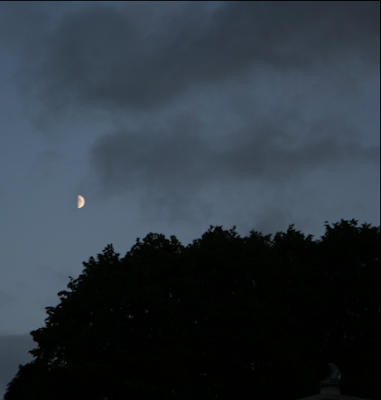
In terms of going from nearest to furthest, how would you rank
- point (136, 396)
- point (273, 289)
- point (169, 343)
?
1. point (136, 396)
2. point (169, 343)
3. point (273, 289)

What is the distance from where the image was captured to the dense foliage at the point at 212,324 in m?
29.0

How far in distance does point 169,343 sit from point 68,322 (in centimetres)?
618

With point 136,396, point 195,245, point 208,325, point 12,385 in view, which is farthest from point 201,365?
point 12,385

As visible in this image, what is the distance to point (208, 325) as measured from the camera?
3212 centimetres

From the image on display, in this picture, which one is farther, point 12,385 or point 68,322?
point 12,385

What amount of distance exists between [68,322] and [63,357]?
219 centimetres

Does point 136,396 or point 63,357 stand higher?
point 63,357

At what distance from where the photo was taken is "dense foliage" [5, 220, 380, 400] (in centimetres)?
2905

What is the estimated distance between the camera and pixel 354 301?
119 ft

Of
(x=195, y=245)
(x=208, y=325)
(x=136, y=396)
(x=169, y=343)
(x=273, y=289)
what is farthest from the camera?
(x=195, y=245)

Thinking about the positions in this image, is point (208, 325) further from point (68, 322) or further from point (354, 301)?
point (354, 301)

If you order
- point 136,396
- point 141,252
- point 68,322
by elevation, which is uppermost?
point 141,252

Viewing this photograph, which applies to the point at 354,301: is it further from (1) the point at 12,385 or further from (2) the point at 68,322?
(1) the point at 12,385

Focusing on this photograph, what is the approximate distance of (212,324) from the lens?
3200cm
